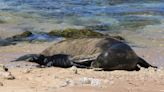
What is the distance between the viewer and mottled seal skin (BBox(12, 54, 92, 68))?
8320mm

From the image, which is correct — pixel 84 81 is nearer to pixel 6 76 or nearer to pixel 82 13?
pixel 6 76

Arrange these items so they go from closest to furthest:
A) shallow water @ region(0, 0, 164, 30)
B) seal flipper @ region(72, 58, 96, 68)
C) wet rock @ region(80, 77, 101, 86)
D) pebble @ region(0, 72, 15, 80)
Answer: wet rock @ region(80, 77, 101, 86)
pebble @ region(0, 72, 15, 80)
seal flipper @ region(72, 58, 96, 68)
shallow water @ region(0, 0, 164, 30)

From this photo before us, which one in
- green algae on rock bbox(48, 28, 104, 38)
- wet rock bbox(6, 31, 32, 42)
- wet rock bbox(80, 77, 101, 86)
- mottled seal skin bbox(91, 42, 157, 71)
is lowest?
green algae on rock bbox(48, 28, 104, 38)

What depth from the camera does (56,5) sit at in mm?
19969

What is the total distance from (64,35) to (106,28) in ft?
6.39

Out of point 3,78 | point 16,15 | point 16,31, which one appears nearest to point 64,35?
point 16,31

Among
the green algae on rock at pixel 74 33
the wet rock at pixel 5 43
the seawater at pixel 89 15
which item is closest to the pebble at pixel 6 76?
the wet rock at pixel 5 43

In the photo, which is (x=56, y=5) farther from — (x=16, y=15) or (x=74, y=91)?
(x=74, y=91)

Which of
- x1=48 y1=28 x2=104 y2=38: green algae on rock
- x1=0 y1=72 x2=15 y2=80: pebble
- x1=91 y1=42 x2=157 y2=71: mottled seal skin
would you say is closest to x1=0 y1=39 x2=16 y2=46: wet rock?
x1=48 y1=28 x2=104 y2=38: green algae on rock

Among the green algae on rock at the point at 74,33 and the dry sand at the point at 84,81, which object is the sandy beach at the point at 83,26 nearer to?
the dry sand at the point at 84,81

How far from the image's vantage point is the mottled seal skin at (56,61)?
27.3 feet

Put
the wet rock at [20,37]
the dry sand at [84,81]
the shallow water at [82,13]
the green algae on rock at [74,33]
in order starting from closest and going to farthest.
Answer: the dry sand at [84,81]
the wet rock at [20,37]
the green algae on rock at [74,33]
the shallow water at [82,13]

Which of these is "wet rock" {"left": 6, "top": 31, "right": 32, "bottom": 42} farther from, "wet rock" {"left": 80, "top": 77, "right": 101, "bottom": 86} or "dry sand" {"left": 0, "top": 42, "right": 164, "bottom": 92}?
"wet rock" {"left": 80, "top": 77, "right": 101, "bottom": 86}

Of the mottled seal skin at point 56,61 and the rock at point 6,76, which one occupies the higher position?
the rock at point 6,76
